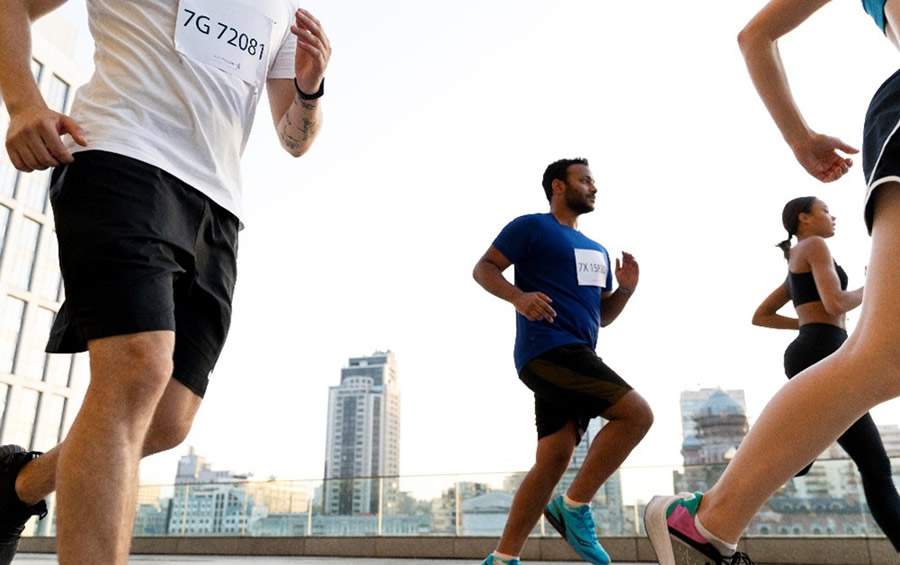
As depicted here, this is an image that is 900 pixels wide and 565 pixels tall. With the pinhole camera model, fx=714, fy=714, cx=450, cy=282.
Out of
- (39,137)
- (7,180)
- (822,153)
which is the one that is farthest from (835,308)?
(7,180)

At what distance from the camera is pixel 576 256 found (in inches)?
124

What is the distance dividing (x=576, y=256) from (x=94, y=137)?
85.5 inches

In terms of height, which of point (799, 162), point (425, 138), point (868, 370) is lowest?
point (868, 370)

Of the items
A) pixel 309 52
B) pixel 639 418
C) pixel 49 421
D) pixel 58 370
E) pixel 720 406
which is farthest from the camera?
pixel 720 406

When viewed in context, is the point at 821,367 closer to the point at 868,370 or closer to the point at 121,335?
the point at 868,370

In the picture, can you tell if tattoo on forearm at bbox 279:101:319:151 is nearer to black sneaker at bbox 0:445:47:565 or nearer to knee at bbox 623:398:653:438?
black sneaker at bbox 0:445:47:565

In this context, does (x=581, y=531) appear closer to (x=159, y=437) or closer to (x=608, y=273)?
(x=608, y=273)

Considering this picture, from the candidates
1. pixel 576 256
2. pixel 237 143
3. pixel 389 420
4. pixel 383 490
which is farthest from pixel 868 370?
pixel 389 420

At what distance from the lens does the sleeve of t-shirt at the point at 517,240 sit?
10.4 feet

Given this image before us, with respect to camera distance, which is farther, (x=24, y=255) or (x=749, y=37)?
(x=24, y=255)

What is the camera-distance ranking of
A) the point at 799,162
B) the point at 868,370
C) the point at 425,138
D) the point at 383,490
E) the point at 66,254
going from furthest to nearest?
the point at 425,138 → the point at 383,490 → the point at 799,162 → the point at 66,254 → the point at 868,370

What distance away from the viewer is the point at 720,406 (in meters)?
42.2

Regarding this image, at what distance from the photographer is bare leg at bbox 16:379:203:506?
1582 mm

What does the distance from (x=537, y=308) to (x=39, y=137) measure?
75.3 inches
